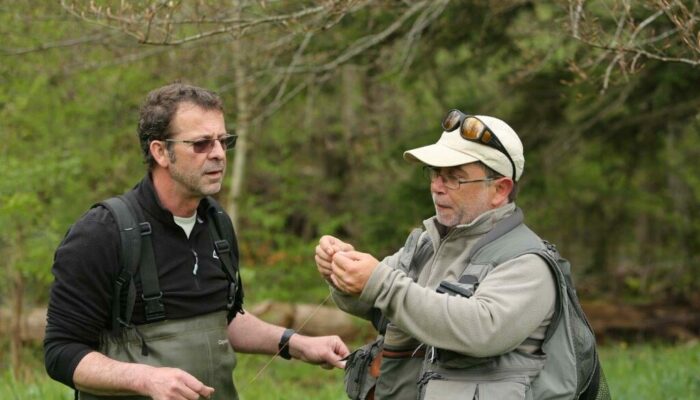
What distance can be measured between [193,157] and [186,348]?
0.81 meters

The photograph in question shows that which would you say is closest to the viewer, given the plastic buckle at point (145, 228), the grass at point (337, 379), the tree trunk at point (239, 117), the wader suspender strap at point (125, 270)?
the wader suspender strap at point (125, 270)

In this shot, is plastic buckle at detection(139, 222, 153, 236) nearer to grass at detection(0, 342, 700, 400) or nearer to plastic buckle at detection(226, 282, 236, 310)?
plastic buckle at detection(226, 282, 236, 310)

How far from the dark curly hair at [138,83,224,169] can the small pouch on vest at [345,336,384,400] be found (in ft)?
4.05

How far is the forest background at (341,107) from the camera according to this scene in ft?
25.7

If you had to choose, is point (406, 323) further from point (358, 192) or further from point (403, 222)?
point (358, 192)

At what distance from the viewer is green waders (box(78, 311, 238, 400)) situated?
12.8 feet

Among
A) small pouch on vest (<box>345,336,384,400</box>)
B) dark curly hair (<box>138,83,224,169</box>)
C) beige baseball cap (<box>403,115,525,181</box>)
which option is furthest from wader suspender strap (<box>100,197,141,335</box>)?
beige baseball cap (<box>403,115,525,181</box>)

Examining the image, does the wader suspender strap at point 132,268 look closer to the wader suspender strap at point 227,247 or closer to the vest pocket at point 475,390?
the wader suspender strap at point 227,247

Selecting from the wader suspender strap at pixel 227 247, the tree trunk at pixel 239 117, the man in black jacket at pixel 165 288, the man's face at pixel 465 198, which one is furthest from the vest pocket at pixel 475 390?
the tree trunk at pixel 239 117

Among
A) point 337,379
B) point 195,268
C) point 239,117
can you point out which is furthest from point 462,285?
point 239,117

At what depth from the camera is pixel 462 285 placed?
3.42 metres

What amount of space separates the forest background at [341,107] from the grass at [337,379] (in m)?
1.09

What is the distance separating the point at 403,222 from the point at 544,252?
7.03 m

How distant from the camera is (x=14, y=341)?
9.61m
